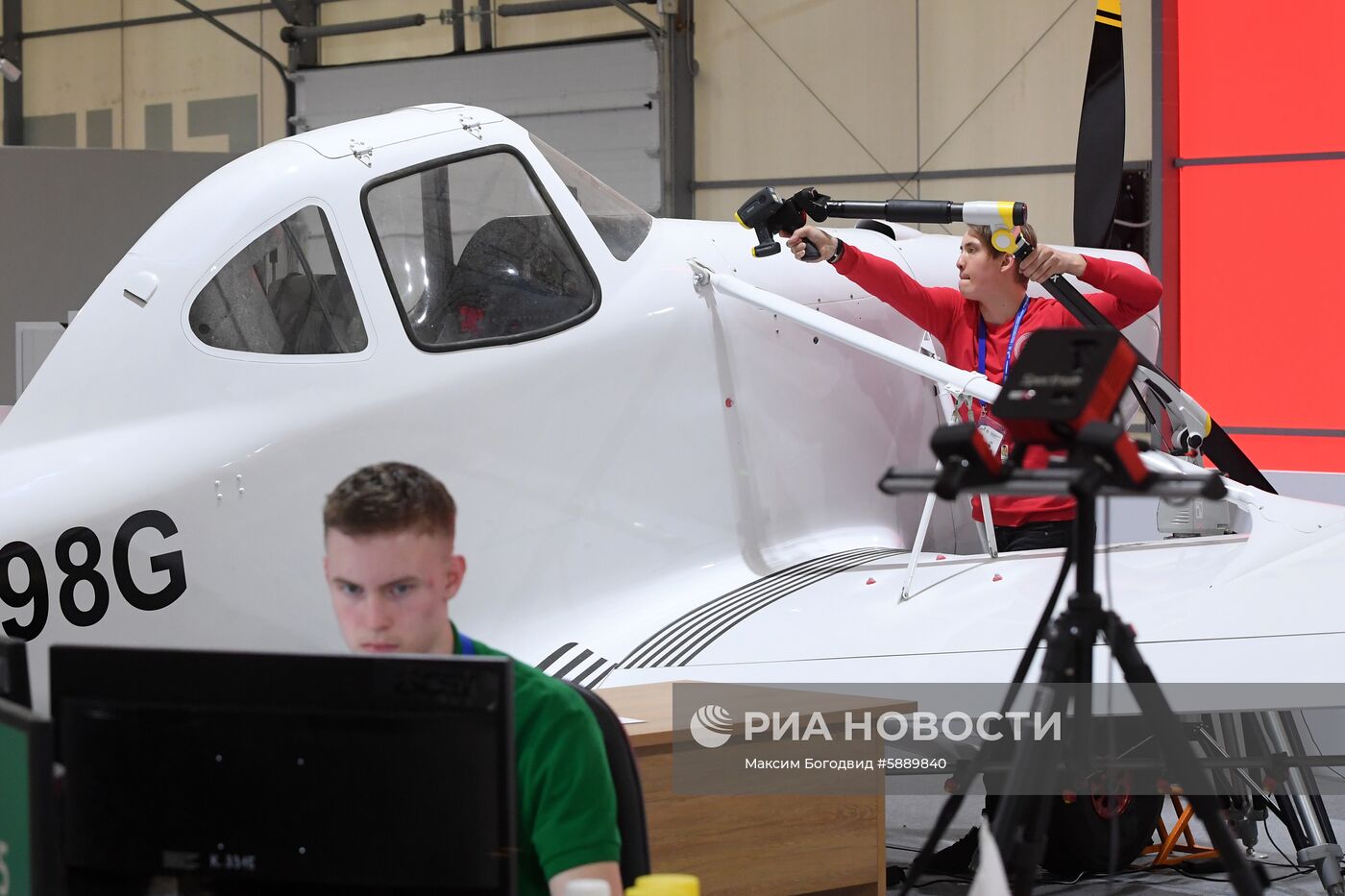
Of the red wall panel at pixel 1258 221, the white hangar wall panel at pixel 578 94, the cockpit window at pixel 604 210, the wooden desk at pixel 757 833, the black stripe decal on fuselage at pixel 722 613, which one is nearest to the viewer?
the wooden desk at pixel 757 833

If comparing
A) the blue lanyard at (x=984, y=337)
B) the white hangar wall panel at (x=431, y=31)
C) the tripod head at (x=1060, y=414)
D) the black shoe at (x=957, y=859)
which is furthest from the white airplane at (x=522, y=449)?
the white hangar wall panel at (x=431, y=31)

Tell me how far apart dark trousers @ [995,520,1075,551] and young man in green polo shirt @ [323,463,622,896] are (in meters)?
3.20

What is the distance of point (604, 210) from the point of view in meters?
4.67

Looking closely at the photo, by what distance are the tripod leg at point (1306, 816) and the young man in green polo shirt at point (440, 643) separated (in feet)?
9.92

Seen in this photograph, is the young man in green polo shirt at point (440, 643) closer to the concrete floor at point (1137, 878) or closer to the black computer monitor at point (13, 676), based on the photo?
the black computer monitor at point (13, 676)

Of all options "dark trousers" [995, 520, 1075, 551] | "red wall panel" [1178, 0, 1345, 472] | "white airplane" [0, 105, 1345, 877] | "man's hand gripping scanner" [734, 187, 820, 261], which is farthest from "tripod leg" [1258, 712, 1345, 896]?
"red wall panel" [1178, 0, 1345, 472]

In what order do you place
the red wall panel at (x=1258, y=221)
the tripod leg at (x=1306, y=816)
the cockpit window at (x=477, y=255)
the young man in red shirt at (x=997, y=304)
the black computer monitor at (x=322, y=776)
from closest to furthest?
1. the black computer monitor at (x=322, y=776)
2. the cockpit window at (x=477, y=255)
3. the tripod leg at (x=1306, y=816)
4. the young man in red shirt at (x=997, y=304)
5. the red wall panel at (x=1258, y=221)

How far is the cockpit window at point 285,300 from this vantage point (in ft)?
12.3

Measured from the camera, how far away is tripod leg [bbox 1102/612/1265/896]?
182 centimetres

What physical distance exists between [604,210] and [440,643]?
117 inches

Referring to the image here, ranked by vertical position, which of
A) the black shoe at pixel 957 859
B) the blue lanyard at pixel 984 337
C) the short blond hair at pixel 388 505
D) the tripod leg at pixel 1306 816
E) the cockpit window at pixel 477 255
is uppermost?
the cockpit window at pixel 477 255

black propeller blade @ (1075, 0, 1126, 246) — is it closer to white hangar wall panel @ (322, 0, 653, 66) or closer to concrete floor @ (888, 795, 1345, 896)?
concrete floor @ (888, 795, 1345, 896)

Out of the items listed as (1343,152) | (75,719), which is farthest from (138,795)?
(1343,152)

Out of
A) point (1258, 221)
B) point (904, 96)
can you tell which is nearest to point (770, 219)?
point (1258, 221)
